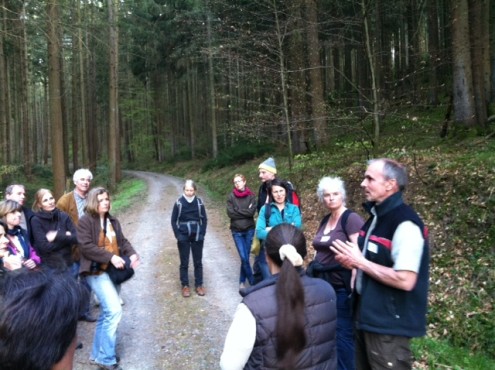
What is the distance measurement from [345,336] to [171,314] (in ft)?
10.3

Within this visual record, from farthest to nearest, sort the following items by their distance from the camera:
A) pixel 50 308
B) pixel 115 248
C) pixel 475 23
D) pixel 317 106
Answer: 1. pixel 317 106
2. pixel 475 23
3. pixel 115 248
4. pixel 50 308

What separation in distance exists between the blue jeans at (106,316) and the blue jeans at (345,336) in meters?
2.35

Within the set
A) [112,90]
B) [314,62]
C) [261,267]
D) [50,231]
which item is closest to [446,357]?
[261,267]

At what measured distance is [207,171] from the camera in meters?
27.0

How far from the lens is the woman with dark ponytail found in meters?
2.10

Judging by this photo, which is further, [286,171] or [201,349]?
[286,171]

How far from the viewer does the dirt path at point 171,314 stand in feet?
15.2

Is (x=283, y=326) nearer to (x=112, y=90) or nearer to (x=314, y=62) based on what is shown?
(x=314, y=62)

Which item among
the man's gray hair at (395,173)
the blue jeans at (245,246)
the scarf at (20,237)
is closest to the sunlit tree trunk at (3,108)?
the blue jeans at (245,246)

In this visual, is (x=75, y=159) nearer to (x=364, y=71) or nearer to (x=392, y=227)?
(x=364, y=71)

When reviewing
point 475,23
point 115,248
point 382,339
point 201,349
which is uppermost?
point 475,23

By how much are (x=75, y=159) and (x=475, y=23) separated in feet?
83.7

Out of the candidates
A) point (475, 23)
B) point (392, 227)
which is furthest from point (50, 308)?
point (475, 23)

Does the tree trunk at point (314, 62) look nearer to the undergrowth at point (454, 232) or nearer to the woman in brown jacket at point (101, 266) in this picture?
the undergrowth at point (454, 232)
